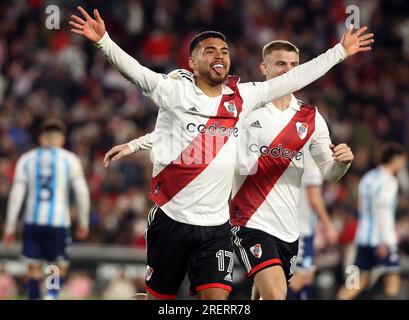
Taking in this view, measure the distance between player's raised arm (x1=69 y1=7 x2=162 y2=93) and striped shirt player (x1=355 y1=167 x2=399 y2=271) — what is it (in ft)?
21.8

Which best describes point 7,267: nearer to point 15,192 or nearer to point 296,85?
point 15,192

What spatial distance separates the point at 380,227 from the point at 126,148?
252 inches

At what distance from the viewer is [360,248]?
13.8m

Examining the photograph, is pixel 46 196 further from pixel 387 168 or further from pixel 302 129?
pixel 302 129

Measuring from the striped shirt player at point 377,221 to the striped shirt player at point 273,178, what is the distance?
509cm

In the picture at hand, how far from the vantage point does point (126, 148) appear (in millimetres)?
7770

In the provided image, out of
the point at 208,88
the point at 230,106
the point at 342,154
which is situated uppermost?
the point at 208,88

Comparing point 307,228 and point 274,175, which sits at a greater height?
point 307,228

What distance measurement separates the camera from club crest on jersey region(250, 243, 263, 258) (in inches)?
321

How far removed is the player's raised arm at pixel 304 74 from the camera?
24.8ft

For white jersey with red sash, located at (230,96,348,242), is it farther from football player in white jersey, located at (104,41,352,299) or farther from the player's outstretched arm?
the player's outstretched arm

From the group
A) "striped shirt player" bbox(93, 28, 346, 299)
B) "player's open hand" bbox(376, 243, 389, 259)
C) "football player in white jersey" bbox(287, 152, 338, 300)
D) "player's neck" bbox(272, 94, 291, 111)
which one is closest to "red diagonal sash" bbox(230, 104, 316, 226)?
"player's neck" bbox(272, 94, 291, 111)

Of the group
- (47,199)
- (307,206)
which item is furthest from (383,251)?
(47,199)

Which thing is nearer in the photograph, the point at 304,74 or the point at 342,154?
the point at 304,74
